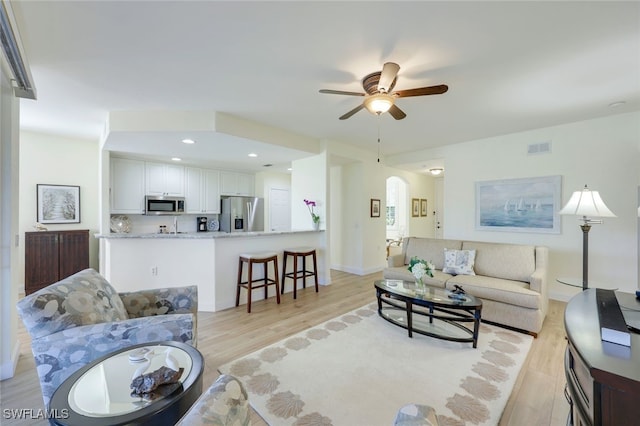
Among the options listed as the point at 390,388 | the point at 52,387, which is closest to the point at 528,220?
the point at 390,388

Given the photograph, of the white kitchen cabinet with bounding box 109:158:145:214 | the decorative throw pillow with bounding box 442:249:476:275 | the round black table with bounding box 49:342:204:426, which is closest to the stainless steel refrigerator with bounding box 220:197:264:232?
the white kitchen cabinet with bounding box 109:158:145:214

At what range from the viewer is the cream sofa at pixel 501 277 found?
9.35 feet

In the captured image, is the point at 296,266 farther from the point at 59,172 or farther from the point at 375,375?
the point at 59,172

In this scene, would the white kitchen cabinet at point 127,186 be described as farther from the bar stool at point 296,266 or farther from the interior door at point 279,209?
the bar stool at point 296,266

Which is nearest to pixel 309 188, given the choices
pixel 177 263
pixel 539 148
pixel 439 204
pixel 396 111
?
pixel 177 263

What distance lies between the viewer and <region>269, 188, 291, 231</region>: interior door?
23.1 ft

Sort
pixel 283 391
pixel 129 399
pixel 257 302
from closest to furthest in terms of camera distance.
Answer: pixel 129 399 < pixel 283 391 < pixel 257 302

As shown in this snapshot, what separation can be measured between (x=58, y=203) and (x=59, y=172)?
20.6 inches

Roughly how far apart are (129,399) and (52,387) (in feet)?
2.15

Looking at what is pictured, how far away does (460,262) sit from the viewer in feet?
12.3

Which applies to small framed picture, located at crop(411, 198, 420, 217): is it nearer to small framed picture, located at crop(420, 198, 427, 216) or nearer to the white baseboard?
small framed picture, located at crop(420, 198, 427, 216)

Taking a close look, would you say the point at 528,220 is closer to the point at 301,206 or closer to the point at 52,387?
the point at 301,206

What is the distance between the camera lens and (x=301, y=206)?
Answer: 5.30 metres

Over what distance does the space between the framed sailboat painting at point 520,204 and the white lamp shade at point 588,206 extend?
1.55 m
